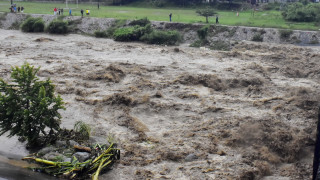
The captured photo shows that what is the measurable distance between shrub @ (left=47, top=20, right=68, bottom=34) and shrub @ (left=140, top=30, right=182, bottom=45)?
12.1m

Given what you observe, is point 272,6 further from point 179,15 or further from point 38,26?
point 38,26

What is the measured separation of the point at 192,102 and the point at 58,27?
103 feet

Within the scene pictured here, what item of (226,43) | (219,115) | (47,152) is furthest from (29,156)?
(226,43)

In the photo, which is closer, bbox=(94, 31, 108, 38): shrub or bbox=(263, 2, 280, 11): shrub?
bbox=(94, 31, 108, 38): shrub

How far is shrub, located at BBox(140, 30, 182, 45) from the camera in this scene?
156 ft

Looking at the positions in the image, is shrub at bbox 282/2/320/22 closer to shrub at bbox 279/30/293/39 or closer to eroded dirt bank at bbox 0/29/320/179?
shrub at bbox 279/30/293/39

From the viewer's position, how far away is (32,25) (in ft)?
179

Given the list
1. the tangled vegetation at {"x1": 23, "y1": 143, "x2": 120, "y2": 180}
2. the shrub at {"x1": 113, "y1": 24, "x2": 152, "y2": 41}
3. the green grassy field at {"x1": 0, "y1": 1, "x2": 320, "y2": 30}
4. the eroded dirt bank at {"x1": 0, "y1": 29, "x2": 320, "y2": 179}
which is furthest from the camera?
the green grassy field at {"x1": 0, "y1": 1, "x2": 320, "y2": 30}

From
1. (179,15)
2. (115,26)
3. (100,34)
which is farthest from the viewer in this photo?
(179,15)

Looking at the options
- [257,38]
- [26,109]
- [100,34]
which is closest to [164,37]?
[100,34]

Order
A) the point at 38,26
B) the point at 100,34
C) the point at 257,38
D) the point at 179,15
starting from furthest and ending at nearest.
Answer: the point at 179,15 < the point at 38,26 < the point at 100,34 < the point at 257,38

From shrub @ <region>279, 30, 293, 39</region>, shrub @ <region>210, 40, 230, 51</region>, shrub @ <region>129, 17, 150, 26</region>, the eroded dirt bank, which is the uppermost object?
shrub @ <region>129, 17, 150, 26</region>

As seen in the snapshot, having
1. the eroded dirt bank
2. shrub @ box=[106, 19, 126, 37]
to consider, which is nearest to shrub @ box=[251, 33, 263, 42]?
the eroded dirt bank

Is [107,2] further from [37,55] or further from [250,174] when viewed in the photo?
[250,174]
